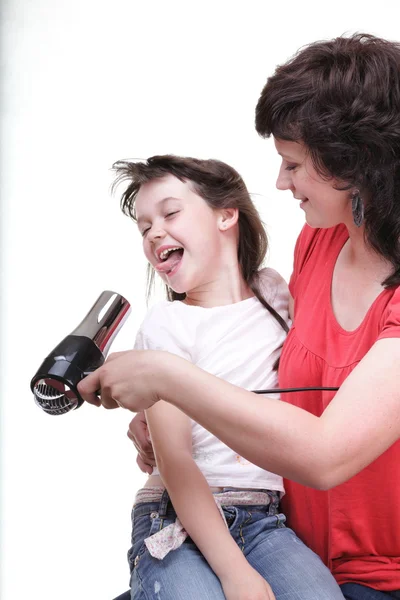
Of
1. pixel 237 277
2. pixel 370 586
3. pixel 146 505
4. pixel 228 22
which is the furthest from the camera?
pixel 228 22

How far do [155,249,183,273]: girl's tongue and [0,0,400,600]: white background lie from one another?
115cm

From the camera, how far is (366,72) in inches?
53.2

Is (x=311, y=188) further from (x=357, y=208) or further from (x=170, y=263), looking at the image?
(x=170, y=263)

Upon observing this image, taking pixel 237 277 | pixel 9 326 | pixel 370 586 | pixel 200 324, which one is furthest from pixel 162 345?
pixel 9 326

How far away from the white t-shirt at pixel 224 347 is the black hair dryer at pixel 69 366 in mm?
176

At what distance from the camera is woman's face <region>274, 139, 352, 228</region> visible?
1409 millimetres

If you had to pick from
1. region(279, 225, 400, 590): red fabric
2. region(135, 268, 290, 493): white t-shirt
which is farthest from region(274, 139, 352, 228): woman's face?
region(135, 268, 290, 493): white t-shirt

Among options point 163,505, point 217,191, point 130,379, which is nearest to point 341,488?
point 163,505

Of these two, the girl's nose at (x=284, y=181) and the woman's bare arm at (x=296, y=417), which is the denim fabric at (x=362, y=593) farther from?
the girl's nose at (x=284, y=181)

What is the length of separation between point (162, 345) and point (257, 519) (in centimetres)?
37

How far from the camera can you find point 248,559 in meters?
1.46

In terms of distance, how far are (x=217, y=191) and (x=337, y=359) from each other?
0.55 m

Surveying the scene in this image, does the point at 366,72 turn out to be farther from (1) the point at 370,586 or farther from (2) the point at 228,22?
(2) the point at 228,22

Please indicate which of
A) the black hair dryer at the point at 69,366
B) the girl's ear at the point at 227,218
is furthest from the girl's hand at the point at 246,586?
the girl's ear at the point at 227,218
